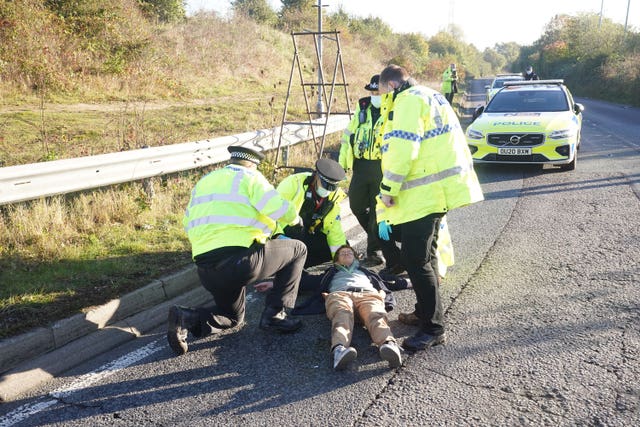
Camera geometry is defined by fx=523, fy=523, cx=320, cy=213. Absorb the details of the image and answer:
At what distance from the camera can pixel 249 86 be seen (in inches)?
827

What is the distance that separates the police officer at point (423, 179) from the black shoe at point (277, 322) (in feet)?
2.78

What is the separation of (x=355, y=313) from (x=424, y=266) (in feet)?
2.43

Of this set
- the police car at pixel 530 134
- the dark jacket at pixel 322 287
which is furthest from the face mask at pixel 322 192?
the police car at pixel 530 134

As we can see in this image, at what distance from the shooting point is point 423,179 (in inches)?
140

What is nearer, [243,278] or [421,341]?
[421,341]

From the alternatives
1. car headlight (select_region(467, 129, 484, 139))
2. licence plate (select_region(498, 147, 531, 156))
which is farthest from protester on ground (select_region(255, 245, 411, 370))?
car headlight (select_region(467, 129, 484, 139))

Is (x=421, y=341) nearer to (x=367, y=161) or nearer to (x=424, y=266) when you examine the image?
(x=424, y=266)

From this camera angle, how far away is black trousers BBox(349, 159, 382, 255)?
17.4 ft

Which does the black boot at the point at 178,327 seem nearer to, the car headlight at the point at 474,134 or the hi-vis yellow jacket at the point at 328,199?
the hi-vis yellow jacket at the point at 328,199

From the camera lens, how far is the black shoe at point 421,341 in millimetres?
3572

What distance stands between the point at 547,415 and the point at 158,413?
7.05ft

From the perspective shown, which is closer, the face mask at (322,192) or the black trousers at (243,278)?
the black trousers at (243,278)

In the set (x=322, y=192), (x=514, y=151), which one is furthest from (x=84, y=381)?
(x=514, y=151)

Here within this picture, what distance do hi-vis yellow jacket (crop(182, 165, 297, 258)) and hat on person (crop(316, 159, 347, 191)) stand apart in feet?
3.51
